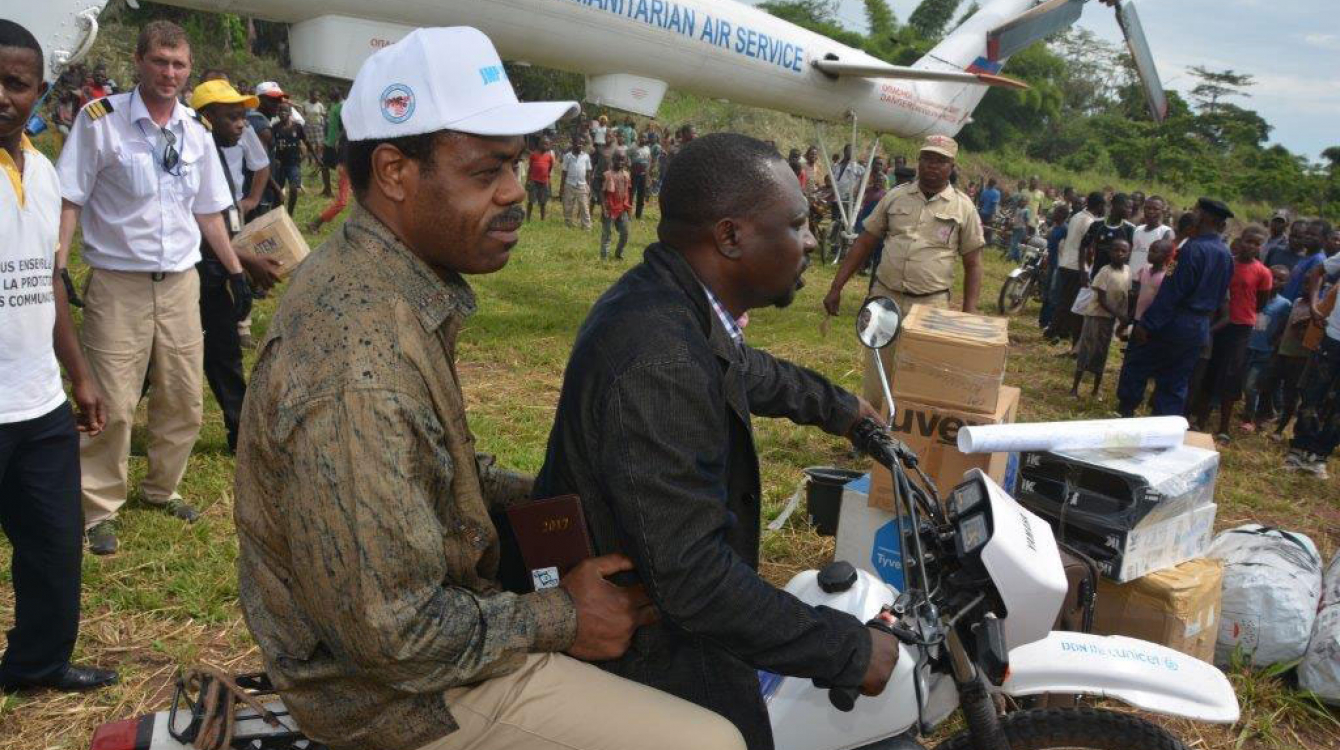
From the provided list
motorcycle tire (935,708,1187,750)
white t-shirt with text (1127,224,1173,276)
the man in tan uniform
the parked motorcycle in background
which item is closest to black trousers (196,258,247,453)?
the man in tan uniform

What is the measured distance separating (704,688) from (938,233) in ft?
16.2

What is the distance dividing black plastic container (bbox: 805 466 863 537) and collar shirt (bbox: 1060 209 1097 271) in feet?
25.2

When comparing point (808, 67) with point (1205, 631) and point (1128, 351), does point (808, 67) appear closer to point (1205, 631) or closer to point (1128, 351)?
point (1128, 351)

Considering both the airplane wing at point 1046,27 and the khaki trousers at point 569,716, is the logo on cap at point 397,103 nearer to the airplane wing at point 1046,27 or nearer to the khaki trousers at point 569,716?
the khaki trousers at point 569,716

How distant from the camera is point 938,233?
20.7ft

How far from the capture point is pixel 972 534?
6.34ft

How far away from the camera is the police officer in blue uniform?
7086 millimetres

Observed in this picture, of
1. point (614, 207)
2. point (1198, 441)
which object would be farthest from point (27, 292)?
point (614, 207)

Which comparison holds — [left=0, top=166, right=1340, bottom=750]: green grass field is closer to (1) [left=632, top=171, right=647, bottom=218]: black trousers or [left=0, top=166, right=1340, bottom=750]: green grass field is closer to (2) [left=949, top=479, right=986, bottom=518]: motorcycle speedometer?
(2) [left=949, top=479, right=986, bottom=518]: motorcycle speedometer

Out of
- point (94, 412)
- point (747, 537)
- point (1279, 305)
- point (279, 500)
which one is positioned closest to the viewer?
point (279, 500)

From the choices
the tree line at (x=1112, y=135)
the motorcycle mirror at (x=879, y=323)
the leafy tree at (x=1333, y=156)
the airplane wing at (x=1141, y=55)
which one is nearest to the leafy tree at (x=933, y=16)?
the tree line at (x=1112, y=135)

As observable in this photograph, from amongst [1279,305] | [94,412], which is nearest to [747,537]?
[94,412]

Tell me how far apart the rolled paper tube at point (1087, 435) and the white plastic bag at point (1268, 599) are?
841 millimetres

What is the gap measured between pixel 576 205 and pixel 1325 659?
615 inches
